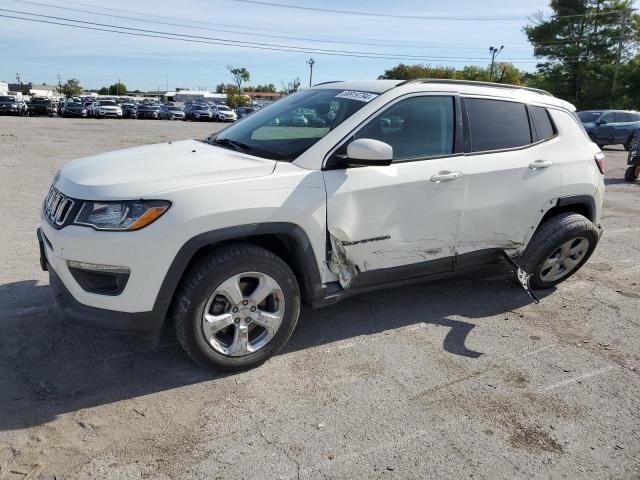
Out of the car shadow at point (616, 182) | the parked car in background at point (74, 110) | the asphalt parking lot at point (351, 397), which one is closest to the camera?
the asphalt parking lot at point (351, 397)

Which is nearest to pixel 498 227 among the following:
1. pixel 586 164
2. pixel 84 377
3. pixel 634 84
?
pixel 586 164

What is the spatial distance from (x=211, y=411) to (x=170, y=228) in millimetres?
1046

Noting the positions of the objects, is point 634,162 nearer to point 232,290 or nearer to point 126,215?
point 232,290

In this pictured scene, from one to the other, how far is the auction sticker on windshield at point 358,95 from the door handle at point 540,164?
151 centimetres

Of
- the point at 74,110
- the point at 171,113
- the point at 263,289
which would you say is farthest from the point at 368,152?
the point at 171,113

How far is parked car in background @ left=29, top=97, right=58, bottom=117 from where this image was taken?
4081 centimetres

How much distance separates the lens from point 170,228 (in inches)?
114

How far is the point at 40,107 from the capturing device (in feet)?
134

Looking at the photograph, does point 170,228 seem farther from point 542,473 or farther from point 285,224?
point 542,473

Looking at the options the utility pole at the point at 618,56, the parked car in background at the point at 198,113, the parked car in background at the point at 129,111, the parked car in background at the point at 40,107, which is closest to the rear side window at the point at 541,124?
the parked car in background at the point at 198,113

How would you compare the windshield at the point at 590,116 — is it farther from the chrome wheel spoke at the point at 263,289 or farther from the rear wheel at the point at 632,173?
the chrome wheel spoke at the point at 263,289

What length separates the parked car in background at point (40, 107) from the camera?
40812mm

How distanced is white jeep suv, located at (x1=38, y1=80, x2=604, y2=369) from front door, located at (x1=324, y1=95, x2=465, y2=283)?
0.4 inches

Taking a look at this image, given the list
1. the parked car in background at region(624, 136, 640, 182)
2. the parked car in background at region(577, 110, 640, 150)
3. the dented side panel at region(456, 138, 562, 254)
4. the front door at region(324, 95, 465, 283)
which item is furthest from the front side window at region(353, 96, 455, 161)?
the parked car in background at region(577, 110, 640, 150)
